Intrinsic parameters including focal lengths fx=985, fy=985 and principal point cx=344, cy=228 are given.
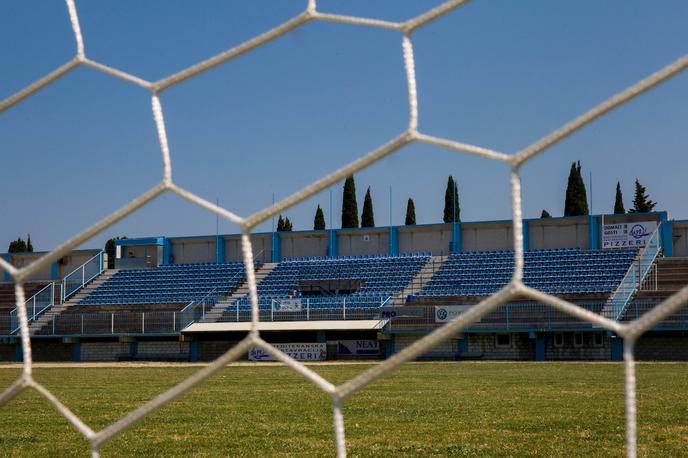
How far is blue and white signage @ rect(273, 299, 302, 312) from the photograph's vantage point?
2691cm

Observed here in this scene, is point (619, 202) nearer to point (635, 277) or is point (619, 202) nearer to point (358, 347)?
point (635, 277)

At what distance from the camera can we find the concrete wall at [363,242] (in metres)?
34.1

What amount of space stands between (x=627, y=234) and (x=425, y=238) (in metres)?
6.90

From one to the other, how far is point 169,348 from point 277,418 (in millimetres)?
20904

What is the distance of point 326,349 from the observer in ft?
86.0

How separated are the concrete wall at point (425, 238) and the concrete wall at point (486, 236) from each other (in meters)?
0.59

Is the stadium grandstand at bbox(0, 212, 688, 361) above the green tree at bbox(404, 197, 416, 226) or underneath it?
underneath

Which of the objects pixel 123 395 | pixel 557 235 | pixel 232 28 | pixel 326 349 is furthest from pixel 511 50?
pixel 557 235

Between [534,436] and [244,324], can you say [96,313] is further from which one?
[534,436]

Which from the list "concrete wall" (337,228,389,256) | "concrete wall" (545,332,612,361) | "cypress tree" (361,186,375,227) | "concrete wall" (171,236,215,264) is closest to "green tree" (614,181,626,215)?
"cypress tree" (361,186,375,227)

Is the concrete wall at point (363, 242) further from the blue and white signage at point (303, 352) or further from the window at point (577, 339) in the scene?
the window at point (577, 339)

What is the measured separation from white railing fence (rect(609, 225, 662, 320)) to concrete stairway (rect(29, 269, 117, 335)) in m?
15.3

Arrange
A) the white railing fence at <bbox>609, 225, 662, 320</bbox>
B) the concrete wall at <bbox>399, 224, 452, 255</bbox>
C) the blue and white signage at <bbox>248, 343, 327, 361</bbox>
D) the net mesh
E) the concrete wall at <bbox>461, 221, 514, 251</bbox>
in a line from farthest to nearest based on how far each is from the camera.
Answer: the concrete wall at <bbox>399, 224, 452, 255</bbox>, the concrete wall at <bbox>461, 221, 514, 251</bbox>, the blue and white signage at <bbox>248, 343, 327, 361</bbox>, the white railing fence at <bbox>609, 225, 662, 320</bbox>, the net mesh

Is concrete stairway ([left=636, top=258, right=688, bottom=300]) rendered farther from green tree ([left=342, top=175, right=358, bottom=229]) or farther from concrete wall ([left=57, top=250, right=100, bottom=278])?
concrete wall ([left=57, top=250, right=100, bottom=278])
